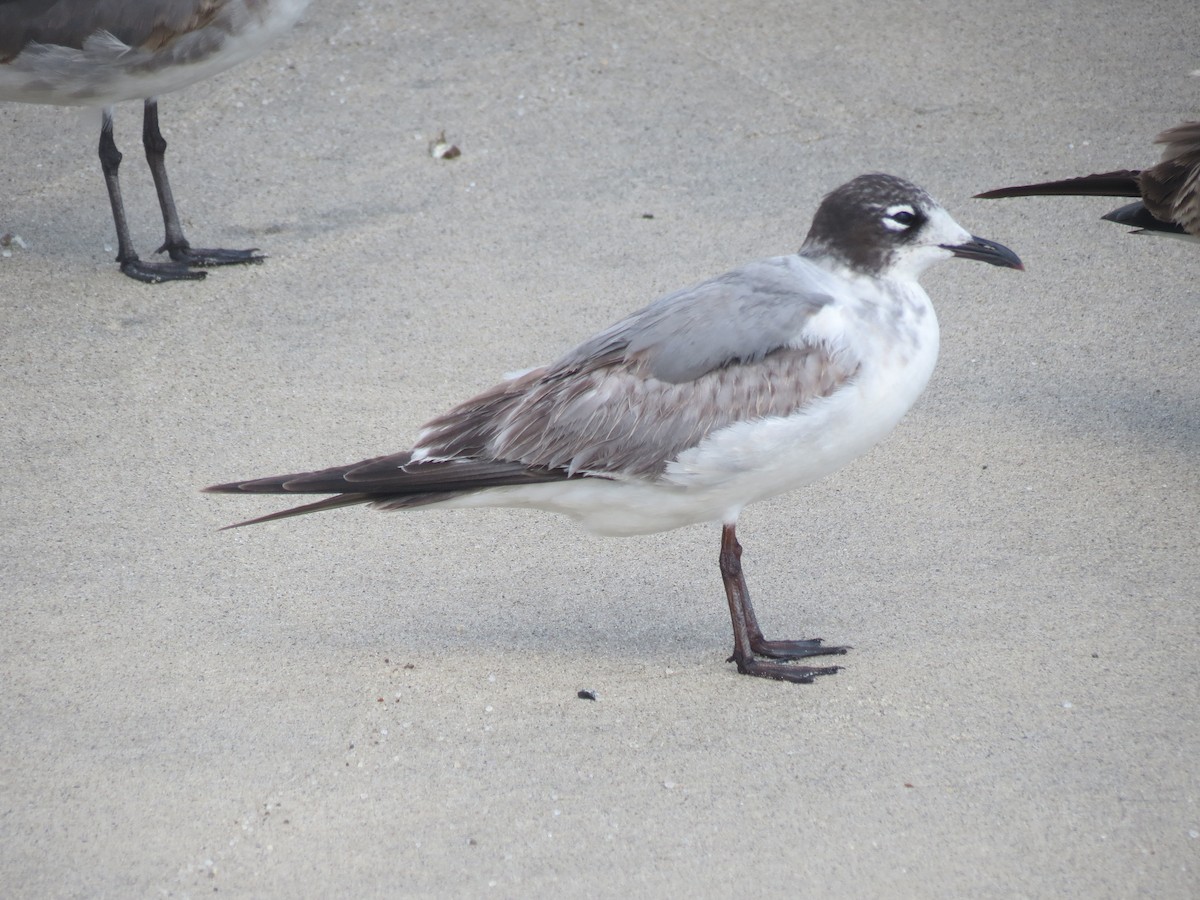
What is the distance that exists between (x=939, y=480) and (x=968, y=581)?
0.61 m

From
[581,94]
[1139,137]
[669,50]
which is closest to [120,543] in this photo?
[581,94]

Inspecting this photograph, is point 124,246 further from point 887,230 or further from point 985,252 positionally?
point 985,252

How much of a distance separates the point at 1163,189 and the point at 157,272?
408cm

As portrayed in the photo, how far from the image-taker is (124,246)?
19.9ft

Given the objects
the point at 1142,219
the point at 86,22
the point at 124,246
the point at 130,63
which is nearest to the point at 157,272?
the point at 124,246

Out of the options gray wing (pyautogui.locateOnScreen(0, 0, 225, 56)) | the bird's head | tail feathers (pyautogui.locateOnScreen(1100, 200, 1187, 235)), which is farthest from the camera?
gray wing (pyautogui.locateOnScreen(0, 0, 225, 56))

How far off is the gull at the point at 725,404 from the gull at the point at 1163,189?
147cm

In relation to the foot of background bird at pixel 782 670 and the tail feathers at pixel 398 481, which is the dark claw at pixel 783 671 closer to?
the foot of background bird at pixel 782 670

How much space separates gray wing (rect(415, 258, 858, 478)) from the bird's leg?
1.18 ft

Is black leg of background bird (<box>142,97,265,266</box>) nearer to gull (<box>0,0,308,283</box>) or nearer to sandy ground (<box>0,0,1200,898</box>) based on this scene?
gull (<box>0,0,308,283</box>)

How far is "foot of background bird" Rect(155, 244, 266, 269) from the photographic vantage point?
20.0 ft

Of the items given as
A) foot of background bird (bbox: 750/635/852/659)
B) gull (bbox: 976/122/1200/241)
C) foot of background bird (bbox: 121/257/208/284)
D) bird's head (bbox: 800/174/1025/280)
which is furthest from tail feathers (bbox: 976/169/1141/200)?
foot of background bird (bbox: 121/257/208/284)

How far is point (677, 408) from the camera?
3.62 meters

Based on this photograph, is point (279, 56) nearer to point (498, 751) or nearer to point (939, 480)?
point (939, 480)
